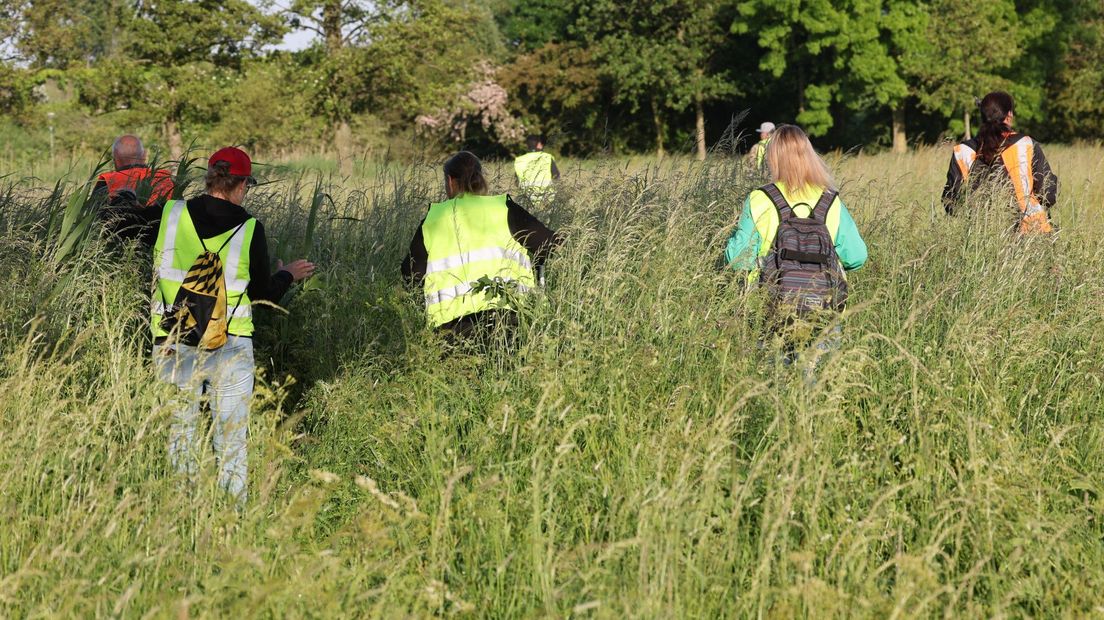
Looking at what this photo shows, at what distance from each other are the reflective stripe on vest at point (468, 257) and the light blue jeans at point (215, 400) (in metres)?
1.06

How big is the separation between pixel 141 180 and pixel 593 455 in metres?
4.12

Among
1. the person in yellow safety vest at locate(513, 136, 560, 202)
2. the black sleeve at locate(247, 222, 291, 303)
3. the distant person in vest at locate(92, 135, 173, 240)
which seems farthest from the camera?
the person in yellow safety vest at locate(513, 136, 560, 202)

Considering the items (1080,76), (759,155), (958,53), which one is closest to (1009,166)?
(759,155)

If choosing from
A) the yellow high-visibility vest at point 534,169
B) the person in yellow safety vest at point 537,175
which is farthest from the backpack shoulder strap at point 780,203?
the yellow high-visibility vest at point 534,169

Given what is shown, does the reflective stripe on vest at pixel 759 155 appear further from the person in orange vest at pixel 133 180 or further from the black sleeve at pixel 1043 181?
the person in orange vest at pixel 133 180

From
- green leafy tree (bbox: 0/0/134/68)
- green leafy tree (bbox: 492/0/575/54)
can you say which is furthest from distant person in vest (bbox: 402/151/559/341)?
green leafy tree (bbox: 492/0/575/54)

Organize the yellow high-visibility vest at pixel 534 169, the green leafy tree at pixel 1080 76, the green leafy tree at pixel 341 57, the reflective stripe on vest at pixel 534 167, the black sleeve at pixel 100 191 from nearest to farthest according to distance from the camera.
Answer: the black sleeve at pixel 100 191, the yellow high-visibility vest at pixel 534 169, the reflective stripe on vest at pixel 534 167, the green leafy tree at pixel 341 57, the green leafy tree at pixel 1080 76

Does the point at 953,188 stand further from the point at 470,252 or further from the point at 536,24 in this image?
the point at 536,24

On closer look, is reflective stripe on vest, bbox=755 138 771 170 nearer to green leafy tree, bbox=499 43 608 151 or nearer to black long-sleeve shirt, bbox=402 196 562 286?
black long-sleeve shirt, bbox=402 196 562 286

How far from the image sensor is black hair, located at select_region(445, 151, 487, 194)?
5473 millimetres

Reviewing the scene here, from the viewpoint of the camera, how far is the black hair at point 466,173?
5473 mm

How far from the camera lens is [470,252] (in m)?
5.36

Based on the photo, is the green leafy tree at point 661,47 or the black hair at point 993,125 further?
the green leafy tree at point 661,47

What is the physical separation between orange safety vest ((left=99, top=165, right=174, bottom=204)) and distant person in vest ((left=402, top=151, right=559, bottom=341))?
7.12 ft
